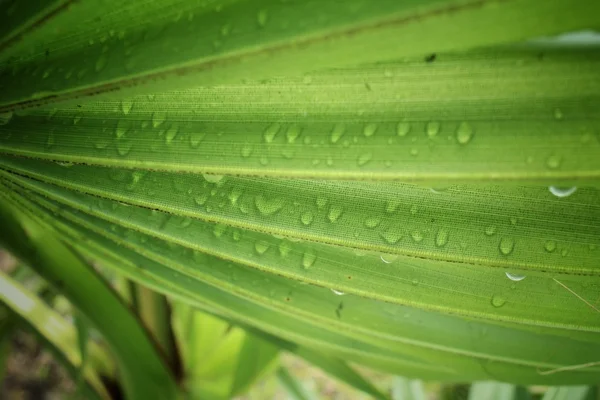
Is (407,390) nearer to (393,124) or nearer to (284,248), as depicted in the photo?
(284,248)

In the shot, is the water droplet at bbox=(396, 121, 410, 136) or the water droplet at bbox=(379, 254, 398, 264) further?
the water droplet at bbox=(379, 254, 398, 264)

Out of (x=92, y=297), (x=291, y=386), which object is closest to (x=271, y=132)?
(x=92, y=297)

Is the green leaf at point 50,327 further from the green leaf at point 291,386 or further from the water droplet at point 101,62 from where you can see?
the water droplet at point 101,62

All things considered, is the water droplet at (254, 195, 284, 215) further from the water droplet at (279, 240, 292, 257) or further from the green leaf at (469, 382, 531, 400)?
the green leaf at (469, 382, 531, 400)

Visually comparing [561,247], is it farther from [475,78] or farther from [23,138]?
[23,138]

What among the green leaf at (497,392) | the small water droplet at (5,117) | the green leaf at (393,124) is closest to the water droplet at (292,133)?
the green leaf at (393,124)

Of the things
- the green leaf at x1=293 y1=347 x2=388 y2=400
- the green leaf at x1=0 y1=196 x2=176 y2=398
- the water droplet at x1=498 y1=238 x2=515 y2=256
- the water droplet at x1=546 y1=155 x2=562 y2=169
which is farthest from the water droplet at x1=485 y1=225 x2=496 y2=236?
the green leaf at x1=0 y1=196 x2=176 y2=398
